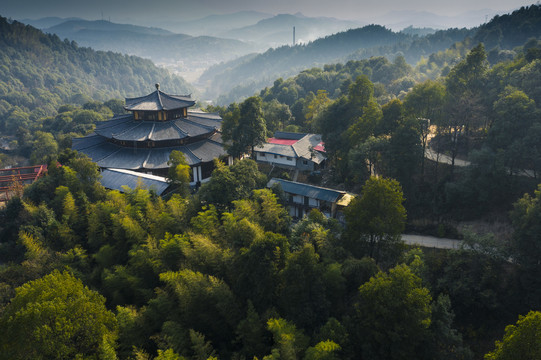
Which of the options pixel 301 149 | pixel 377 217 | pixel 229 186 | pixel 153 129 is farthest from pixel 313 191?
pixel 153 129

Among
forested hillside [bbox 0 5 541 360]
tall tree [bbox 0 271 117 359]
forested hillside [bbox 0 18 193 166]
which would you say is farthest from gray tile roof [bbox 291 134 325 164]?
forested hillside [bbox 0 18 193 166]

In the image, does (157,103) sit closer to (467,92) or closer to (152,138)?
(152,138)

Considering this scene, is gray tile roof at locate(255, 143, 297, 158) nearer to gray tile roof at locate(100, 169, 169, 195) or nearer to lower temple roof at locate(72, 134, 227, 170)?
lower temple roof at locate(72, 134, 227, 170)

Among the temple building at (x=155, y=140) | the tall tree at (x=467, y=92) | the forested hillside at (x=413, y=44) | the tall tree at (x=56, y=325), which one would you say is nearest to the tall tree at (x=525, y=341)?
the tall tree at (x=56, y=325)

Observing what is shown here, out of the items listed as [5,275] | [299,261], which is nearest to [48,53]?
[5,275]

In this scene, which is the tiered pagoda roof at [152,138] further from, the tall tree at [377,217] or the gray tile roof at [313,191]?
the tall tree at [377,217]
